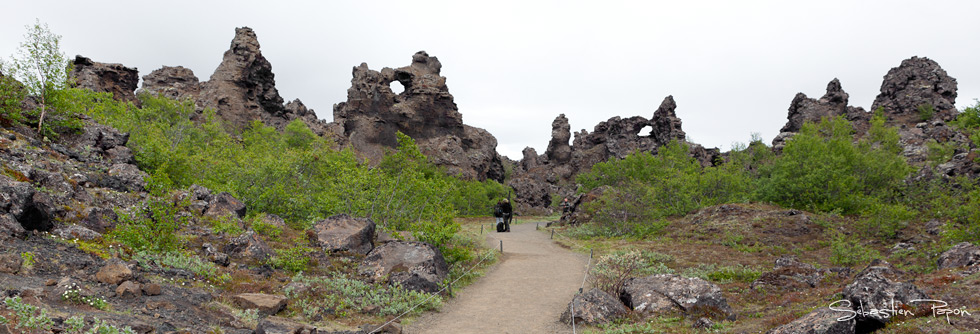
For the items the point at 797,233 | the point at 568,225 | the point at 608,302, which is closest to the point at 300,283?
the point at 608,302

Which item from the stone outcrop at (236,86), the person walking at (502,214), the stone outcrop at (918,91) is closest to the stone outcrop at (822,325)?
the person walking at (502,214)

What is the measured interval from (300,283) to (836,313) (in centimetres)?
1097

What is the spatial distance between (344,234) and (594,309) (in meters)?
9.20

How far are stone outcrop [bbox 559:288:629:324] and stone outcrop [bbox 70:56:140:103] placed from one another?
2485 inches

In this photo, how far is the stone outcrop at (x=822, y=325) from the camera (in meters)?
6.26

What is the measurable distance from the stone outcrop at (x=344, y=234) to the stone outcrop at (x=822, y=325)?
12246 mm

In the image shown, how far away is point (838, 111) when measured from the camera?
69438 mm

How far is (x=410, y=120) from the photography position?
80.0 metres

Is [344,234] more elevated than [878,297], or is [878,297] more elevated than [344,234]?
[878,297]

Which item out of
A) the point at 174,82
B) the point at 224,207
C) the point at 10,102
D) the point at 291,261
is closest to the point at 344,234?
the point at 291,261

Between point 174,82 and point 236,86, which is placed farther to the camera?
point 174,82

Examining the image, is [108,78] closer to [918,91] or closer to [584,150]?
[584,150]

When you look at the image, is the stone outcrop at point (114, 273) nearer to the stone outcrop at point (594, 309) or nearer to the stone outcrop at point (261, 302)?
the stone outcrop at point (261, 302)

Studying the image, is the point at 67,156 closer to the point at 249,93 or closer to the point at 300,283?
the point at 300,283
